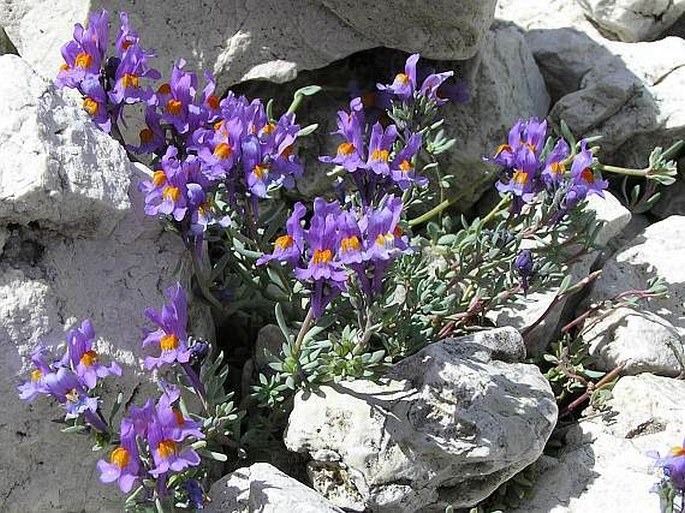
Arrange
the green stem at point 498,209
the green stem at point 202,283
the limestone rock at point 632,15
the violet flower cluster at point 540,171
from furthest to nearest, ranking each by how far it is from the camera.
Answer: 1. the limestone rock at point 632,15
2. the green stem at point 498,209
3. the violet flower cluster at point 540,171
4. the green stem at point 202,283

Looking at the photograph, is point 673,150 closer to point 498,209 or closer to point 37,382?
point 498,209

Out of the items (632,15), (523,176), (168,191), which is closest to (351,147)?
(168,191)

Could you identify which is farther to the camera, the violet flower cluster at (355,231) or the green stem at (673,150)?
the green stem at (673,150)

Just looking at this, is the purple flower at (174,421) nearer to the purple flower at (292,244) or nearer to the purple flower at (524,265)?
the purple flower at (292,244)

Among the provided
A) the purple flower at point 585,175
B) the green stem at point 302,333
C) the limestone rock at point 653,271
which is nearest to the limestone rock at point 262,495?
the green stem at point 302,333

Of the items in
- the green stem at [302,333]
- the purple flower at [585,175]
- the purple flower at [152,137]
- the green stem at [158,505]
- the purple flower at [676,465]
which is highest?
the purple flower at [152,137]
